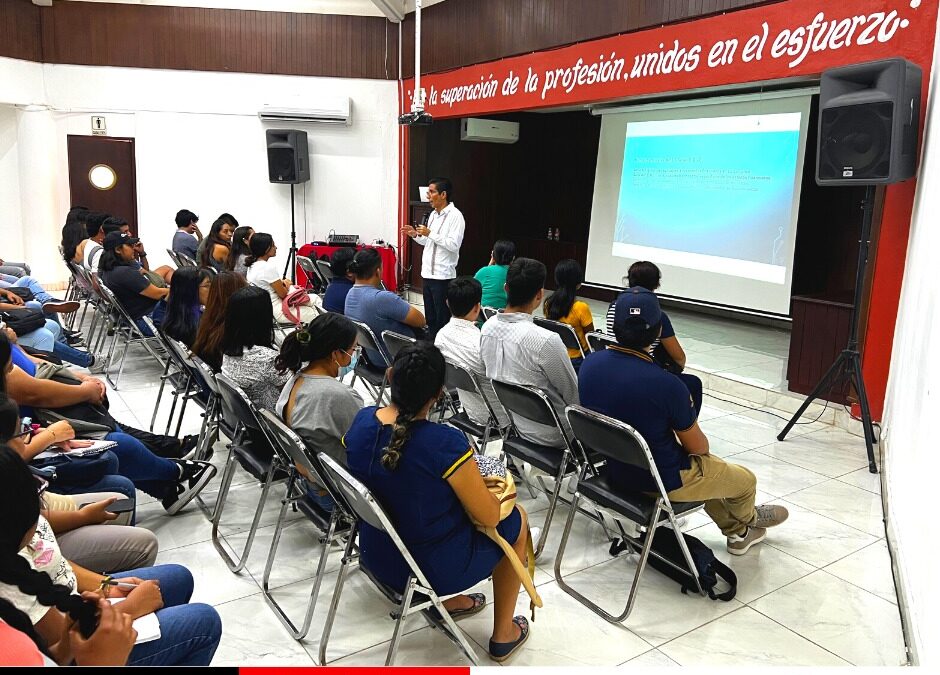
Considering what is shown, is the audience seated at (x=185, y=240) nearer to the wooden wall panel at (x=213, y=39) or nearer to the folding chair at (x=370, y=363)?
the wooden wall panel at (x=213, y=39)

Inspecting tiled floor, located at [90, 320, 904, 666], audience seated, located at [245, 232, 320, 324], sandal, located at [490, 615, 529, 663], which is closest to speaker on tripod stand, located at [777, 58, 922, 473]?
tiled floor, located at [90, 320, 904, 666]

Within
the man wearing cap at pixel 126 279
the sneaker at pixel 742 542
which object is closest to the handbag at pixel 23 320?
the man wearing cap at pixel 126 279

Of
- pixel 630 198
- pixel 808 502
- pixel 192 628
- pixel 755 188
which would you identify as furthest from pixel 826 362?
pixel 192 628

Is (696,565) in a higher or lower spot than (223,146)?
lower

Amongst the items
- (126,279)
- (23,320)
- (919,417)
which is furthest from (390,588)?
(126,279)

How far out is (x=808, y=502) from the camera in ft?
12.2

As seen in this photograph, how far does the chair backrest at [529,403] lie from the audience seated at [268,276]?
2532 mm

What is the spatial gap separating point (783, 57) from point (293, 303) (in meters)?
3.67

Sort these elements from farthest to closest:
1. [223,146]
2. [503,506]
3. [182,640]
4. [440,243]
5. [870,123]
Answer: [223,146] < [440,243] < [870,123] < [503,506] < [182,640]

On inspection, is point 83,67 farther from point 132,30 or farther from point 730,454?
point 730,454

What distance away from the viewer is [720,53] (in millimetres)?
5305

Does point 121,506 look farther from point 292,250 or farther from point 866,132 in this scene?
point 292,250

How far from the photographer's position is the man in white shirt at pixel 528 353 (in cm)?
323

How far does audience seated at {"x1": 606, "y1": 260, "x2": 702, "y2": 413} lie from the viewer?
388 centimetres
